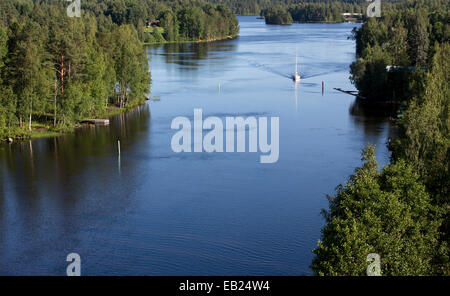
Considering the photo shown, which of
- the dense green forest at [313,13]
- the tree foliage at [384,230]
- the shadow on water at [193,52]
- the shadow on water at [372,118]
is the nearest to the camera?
the tree foliage at [384,230]

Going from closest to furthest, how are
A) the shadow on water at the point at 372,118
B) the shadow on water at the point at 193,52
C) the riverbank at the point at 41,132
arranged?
the riverbank at the point at 41,132
the shadow on water at the point at 372,118
the shadow on water at the point at 193,52

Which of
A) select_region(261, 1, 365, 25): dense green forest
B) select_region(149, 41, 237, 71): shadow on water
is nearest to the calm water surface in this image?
select_region(149, 41, 237, 71): shadow on water

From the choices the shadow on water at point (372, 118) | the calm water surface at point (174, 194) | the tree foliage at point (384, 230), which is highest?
the tree foliage at point (384, 230)

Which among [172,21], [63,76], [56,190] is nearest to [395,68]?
[63,76]

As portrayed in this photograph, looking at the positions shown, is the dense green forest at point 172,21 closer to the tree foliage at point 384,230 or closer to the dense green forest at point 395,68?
the dense green forest at point 395,68

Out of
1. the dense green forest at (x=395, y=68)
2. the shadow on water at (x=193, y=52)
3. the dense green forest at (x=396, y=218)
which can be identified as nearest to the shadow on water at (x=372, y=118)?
the dense green forest at (x=395, y=68)

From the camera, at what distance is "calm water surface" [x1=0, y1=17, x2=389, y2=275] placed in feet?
61.6

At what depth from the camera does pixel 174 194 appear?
82.3ft

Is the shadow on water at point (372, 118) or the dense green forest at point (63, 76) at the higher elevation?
the dense green forest at point (63, 76)

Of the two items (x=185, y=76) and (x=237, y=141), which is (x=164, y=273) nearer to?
(x=237, y=141)

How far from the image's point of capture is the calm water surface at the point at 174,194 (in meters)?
18.8

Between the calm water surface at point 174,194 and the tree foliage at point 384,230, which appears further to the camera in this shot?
the calm water surface at point 174,194
